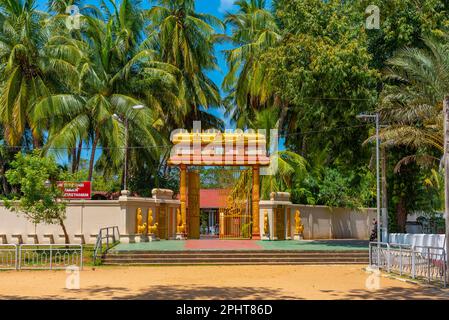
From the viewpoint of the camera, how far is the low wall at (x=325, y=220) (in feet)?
103

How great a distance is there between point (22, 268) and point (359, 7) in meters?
19.0

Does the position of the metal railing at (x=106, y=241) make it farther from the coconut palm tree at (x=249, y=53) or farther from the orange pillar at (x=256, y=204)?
the coconut palm tree at (x=249, y=53)

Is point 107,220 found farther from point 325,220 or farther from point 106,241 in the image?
point 325,220

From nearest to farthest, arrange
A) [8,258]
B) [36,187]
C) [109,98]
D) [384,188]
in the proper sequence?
1. [8,258]
2. [36,187]
3. [384,188]
4. [109,98]

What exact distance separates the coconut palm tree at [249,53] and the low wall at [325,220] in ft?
27.0

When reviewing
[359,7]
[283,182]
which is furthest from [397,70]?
[283,182]

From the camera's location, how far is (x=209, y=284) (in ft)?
51.3

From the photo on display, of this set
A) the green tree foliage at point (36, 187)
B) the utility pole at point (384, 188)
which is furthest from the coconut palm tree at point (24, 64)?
the utility pole at point (384, 188)

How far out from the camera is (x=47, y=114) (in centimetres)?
3097

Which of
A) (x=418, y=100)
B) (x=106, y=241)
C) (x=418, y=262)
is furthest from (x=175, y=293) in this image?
(x=418, y=100)

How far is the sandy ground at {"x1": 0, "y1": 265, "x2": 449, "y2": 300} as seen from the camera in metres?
13.3

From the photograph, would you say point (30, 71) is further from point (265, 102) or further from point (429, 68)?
point (429, 68)

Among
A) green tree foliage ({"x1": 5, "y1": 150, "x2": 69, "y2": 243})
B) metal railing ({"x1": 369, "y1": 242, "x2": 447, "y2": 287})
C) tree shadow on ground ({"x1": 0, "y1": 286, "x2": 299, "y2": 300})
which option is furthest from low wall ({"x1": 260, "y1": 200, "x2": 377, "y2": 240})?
tree shadow on ground ({"x1": 0, "y1": 286, "x2": 299, "y2": 300})

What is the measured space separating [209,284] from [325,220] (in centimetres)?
2023
